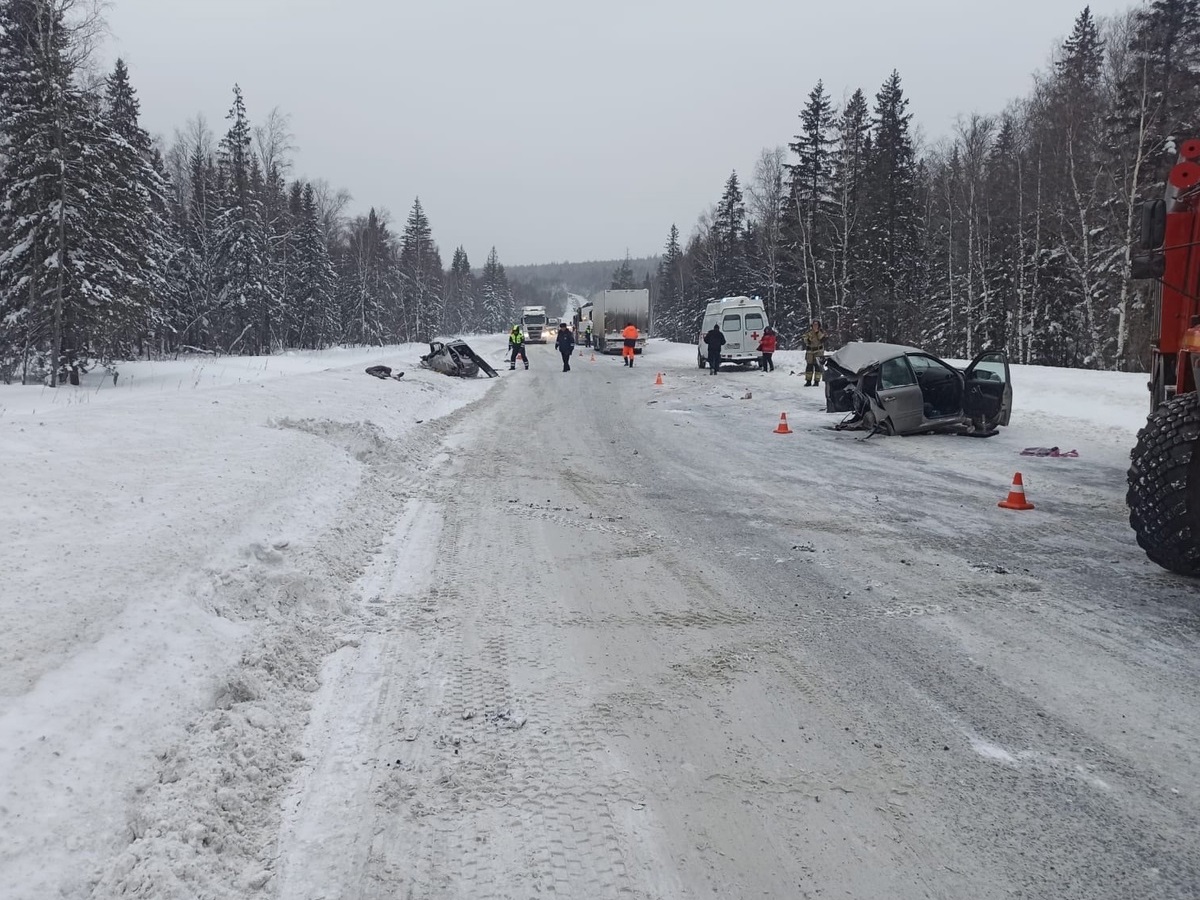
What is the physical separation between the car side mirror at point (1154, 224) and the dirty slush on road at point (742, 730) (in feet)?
9.33

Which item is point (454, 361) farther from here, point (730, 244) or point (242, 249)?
point (730, 244)

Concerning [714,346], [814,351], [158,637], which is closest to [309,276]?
[714,346]

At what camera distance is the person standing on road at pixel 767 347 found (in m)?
28.0

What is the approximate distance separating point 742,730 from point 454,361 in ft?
77.2

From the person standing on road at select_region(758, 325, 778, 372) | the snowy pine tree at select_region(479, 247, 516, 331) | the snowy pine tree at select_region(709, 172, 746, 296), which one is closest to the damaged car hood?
the person standing on road at select_region(758, 325, 778, 372)

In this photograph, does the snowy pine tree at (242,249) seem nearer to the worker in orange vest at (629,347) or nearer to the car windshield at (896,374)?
the worker in orange vest at (629,347)

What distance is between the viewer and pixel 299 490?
24.5ft

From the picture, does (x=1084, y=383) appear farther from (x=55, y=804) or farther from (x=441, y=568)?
(x=55, y=804)

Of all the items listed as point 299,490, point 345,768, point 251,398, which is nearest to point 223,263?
point 251,398

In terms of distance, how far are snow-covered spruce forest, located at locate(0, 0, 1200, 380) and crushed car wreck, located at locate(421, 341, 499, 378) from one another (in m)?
10.7

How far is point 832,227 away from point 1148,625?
1641 inches

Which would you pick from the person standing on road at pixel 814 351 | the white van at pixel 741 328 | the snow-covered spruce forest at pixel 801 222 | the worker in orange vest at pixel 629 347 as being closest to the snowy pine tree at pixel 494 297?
the snow-covered spruce forest at pixel 801 222

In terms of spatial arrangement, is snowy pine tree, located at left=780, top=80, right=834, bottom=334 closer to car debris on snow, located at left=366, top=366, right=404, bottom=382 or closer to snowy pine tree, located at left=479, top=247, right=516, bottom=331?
→ car debris on snow, located at left=366, top=366, right=404, bottom=382

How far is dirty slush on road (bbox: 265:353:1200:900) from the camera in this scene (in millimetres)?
2643
